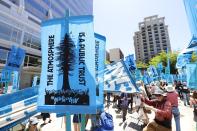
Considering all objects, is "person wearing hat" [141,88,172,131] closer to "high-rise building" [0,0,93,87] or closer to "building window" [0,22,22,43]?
"high-rise building" [0,0,93,87]

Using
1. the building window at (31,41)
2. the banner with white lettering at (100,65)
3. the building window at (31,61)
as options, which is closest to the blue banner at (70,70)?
A: the banner with white lettering at (100,65)

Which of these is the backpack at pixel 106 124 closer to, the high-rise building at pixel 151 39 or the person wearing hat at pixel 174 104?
the person wearing hat at pixel 174 104

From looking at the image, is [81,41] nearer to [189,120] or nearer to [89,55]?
[89,55]

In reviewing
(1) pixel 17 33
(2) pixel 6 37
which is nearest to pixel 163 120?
(2) pixel 6 37

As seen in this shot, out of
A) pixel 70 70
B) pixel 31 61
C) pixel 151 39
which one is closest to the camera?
pixel 70 70

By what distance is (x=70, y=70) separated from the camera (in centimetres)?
296

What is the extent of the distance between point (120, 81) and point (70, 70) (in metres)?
2.43

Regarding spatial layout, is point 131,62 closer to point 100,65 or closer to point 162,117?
point 100,65

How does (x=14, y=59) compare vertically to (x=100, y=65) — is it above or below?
above

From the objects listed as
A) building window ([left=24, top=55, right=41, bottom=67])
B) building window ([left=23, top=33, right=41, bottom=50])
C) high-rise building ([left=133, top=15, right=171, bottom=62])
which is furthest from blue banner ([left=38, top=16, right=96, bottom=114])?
high-rise building ([left=133, top=15, right=171, bottom=62])

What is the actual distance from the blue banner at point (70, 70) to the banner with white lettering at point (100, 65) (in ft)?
3.21

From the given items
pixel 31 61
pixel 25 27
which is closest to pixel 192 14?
pixel 25 27

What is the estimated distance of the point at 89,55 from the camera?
2.94 metres

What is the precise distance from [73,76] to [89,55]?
0.44 meters
